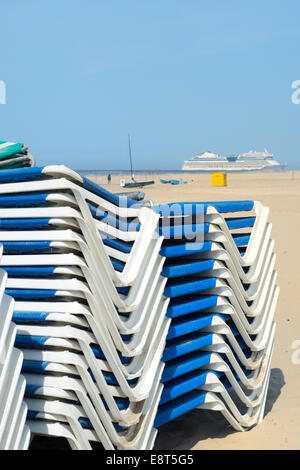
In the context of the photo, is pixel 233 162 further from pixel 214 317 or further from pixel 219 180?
pixel 214 317

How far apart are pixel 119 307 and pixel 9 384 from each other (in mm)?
910

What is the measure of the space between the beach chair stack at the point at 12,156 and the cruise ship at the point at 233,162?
85223 millimetres

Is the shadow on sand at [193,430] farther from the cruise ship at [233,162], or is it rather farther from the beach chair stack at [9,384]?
the cruise ship at [233,162]

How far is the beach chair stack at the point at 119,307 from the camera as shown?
3.44m

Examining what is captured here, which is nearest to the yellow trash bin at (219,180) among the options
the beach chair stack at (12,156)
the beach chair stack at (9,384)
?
the beach chair stack at (12,156)

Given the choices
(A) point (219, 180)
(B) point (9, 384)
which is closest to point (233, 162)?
(A) point (219, 180)

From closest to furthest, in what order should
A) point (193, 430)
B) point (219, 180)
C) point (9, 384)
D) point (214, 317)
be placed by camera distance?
point (9, 384) < point (214, 317) < point (193, 430) < point (219, 180)

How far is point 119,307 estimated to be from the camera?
373 cm

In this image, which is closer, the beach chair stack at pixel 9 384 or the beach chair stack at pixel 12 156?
the beach chair stack at pixel 9 384

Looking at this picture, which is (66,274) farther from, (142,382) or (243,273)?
(243,273)

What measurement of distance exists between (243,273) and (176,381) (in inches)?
38.9

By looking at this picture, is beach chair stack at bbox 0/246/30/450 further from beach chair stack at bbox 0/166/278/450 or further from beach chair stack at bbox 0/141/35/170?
beach chair stack at bbox 0/141/35/170

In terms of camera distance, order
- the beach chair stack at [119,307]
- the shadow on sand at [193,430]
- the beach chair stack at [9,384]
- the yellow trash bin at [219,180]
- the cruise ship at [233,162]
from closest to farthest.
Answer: the beach chair stack at [9,384] < the beach chair stack at [119,307] < the shadow on sand at [193,430] < the yellow trash bin at [219,180] < the cruise ship at [233,162]

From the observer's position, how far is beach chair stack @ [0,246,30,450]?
2.91m
